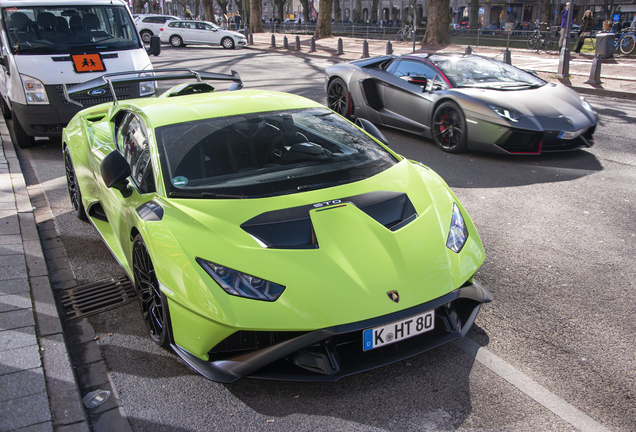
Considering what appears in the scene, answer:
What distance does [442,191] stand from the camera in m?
3.54

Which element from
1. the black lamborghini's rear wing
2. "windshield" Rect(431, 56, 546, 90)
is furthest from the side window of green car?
"windshield" Rect(431, 56, 546, 90)

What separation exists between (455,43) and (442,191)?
25.7m

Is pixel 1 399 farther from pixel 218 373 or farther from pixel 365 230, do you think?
pixel 365 230

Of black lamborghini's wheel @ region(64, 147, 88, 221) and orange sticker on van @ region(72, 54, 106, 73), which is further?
orange sticker on van @ region(72, 54, 106, 73)

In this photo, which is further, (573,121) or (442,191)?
(573,121)

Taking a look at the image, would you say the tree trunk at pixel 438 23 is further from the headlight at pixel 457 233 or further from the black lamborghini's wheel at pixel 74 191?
the headlight at pixel 457 233

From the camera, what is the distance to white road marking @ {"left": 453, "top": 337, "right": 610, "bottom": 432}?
8.31 feet

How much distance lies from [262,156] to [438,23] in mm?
24859

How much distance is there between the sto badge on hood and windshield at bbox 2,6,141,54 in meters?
7.15

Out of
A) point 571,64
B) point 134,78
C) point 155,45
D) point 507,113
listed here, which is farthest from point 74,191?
point 571,64

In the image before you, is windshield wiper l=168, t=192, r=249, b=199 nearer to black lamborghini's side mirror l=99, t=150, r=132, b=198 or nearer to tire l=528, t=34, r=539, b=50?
black lamborghini's side mirror l=99, t=150, r=132, b=198

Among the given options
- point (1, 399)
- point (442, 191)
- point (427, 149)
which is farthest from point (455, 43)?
point (1, 399)

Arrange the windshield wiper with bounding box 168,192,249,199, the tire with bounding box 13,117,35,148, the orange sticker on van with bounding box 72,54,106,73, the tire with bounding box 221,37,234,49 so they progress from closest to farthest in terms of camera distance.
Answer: the windshield wiper with bounding box 168,192,249,199
the orange sticker on van with bounding box 72,54,106,73
the tire with bounding box 13,117,35,148
the tire with bounding box 221,37,234,49

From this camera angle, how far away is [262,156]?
359 centimetres
